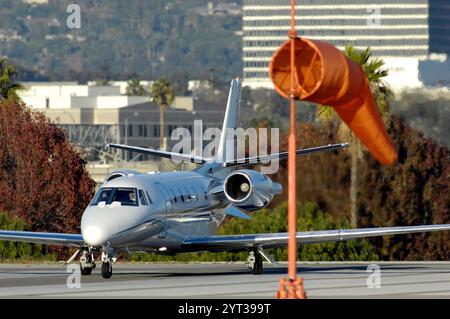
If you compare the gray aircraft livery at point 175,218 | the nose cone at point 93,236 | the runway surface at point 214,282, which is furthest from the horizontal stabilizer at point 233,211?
the nose cone at point 93,236

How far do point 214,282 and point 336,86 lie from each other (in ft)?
39.4

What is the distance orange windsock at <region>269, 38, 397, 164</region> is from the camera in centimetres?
2691

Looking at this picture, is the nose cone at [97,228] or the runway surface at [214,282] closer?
the runway surface at [214,282]

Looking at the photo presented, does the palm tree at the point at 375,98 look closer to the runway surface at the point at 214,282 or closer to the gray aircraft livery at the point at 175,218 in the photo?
the runway surface at the point at 214,282

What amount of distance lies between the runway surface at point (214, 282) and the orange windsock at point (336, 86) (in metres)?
5.51

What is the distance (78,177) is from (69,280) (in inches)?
1499

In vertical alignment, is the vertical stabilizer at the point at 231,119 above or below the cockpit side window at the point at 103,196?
above

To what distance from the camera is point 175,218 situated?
42.5 m

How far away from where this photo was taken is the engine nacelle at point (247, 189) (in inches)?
1748

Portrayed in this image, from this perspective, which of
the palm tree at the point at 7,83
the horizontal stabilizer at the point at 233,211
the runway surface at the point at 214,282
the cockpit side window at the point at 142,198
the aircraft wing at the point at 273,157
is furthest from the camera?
the palm tree at the point at 7,83

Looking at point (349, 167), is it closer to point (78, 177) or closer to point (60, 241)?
point (78, 177)

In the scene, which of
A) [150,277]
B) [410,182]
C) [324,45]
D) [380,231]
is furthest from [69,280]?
[410,182]

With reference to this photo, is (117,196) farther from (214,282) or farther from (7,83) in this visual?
(7,83)
